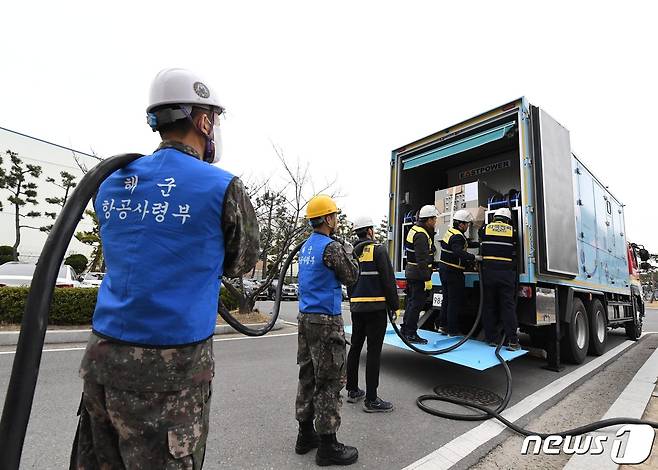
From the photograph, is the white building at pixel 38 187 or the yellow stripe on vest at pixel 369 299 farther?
the white building at pixel 38 187

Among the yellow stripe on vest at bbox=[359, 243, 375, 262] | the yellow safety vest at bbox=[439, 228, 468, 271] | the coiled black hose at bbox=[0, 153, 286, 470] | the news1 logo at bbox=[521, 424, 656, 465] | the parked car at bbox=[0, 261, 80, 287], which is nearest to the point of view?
the coiled black hose at bbox=[0, 153, 286, 470]

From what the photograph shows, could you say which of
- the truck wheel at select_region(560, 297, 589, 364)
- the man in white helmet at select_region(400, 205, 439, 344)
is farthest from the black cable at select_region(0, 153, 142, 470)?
the truck wheel at select_region(560, 297, 589, 364)

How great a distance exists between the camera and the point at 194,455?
46.7 inches

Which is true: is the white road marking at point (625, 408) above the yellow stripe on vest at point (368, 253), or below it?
below

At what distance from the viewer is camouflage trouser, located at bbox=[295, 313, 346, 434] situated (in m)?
2.62

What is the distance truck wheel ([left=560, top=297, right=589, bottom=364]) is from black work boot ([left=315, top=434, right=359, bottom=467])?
169 inches

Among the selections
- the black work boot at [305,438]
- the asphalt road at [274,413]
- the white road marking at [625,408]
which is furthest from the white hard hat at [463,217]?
the black work boot at [305,438]

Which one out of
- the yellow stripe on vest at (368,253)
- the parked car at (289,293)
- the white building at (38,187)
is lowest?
the parked car at (289,293)

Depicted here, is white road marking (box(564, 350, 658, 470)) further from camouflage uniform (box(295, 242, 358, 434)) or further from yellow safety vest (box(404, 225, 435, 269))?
yellow safety vest (box(404, 225, 435, 269))

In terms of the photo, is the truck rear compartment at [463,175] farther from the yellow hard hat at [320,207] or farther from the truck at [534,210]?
the yellow hard hat at [320,207]

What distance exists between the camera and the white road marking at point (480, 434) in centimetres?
264

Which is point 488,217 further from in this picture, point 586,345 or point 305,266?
point 305,266

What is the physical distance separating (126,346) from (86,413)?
0.36 m

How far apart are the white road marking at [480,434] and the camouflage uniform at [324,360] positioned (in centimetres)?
69
